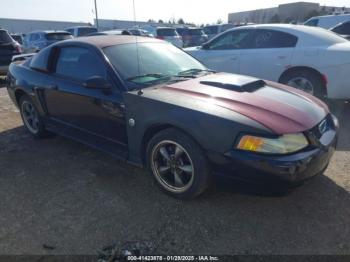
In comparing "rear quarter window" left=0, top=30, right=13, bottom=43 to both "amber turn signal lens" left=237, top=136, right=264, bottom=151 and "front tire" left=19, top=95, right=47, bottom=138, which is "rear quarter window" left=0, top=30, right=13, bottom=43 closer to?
"front tire" left=19, top=95, right=47, bottom=138

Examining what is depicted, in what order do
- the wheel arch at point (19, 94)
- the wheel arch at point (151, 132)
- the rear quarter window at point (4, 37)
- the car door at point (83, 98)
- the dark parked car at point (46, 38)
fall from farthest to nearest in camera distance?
1. the dark parked car at point (46, 38)
2. the rear quarter window at point (4, 37)
3. the wheel arch at point (19, 94)
4. the car door at point (83, 98)
5. the wheel arch at point (151, 132)

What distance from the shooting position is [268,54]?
5.91 metres

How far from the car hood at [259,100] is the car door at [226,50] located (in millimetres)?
2930

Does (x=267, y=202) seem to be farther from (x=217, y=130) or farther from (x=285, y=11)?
(x=285, y=11)

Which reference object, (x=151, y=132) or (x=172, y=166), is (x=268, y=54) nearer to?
(x=151, y=132)

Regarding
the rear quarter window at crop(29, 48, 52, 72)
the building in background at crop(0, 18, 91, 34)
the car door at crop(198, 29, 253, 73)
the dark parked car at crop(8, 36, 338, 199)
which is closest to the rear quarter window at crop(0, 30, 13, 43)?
the rear quarter window at crop(29, 48, 52, 72)

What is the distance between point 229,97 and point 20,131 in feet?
12.6

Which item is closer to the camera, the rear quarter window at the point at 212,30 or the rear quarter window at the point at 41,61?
the rear quarter window at the point at 41,61

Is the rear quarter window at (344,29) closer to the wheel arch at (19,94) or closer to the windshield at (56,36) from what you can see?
the wheel arch at (19,94)

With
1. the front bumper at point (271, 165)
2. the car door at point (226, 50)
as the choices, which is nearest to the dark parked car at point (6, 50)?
the car door at point (226, 50)

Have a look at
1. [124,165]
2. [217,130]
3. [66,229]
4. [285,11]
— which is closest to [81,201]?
[66,229]

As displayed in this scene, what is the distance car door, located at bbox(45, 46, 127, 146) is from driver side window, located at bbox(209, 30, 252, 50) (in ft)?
11.8

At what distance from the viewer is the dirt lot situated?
2477 mm

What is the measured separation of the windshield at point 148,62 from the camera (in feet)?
11.0
